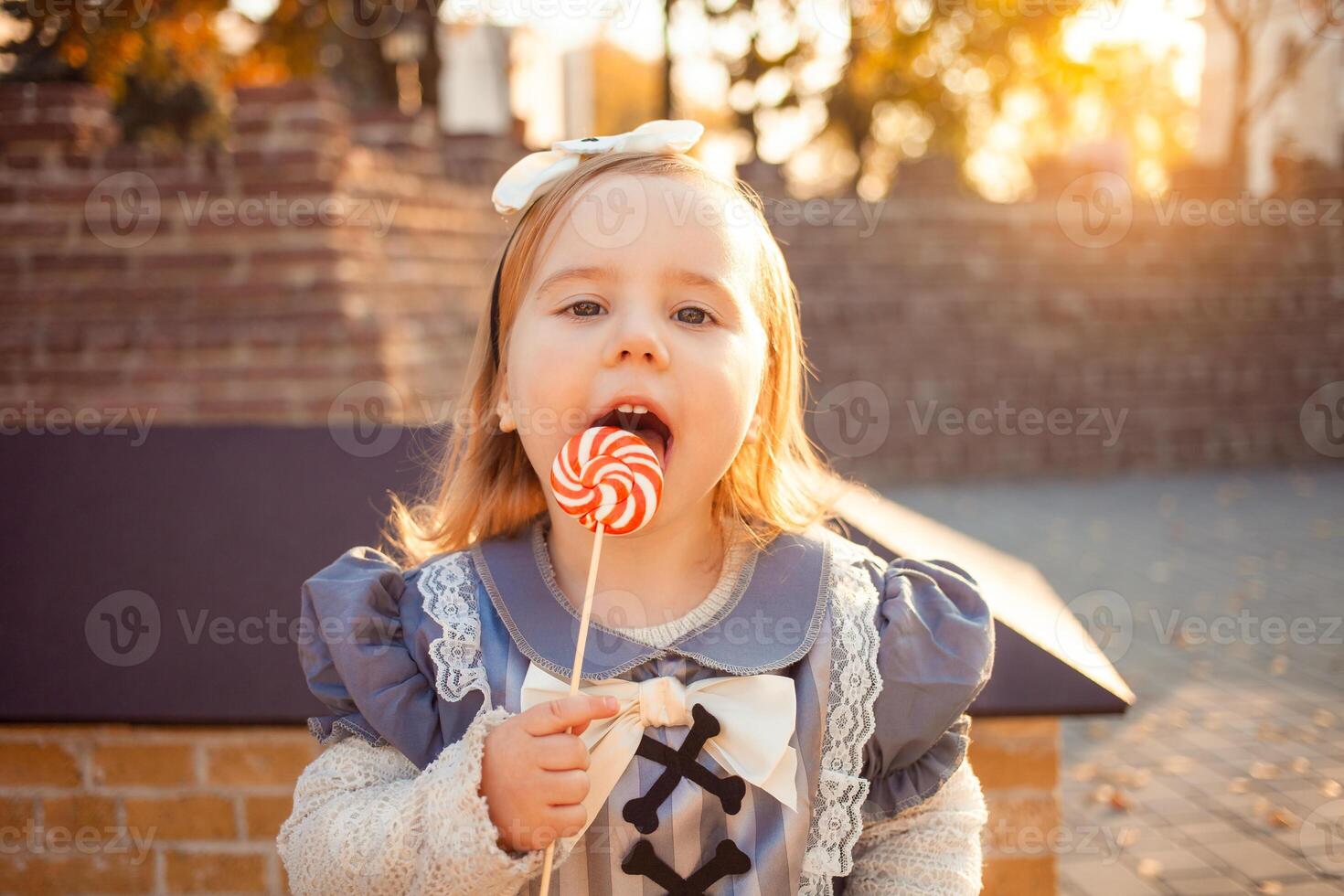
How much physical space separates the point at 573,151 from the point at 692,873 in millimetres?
1113

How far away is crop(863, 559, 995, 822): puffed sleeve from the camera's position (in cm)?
161

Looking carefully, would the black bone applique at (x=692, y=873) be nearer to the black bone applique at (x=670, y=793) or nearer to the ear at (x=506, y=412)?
the black bone applique at (x=670, y=793)

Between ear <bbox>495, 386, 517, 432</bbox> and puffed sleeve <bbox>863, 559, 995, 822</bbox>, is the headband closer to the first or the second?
ear <bbox>495, 386, 517, 432</bbox>

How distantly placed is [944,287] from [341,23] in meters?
9.05

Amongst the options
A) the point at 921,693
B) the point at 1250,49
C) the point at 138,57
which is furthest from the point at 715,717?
the point at 1250,49

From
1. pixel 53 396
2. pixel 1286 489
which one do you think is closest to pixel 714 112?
pixel 1286 489

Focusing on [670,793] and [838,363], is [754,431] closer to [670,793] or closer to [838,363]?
[670,793]

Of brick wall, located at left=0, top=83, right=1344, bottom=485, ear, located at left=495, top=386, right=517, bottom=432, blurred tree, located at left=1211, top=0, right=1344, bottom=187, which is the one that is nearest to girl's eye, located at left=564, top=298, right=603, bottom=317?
ear, located at left=495, top=386, right=517, bottom=432

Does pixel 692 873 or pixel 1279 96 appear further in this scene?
pixel 1279 96

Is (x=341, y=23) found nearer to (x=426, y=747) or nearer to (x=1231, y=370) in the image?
(x=1231, y=370)

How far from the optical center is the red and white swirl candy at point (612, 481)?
144 centimetres

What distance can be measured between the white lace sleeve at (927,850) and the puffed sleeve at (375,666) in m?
0.65

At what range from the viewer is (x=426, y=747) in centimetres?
157

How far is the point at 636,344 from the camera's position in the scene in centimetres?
149
